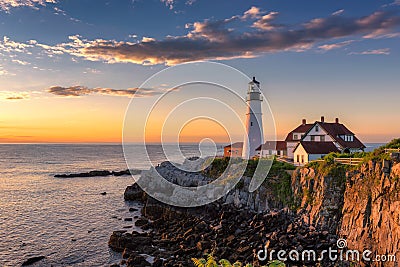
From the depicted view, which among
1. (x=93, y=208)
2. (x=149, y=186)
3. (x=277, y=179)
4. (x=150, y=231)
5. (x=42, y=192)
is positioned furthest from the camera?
(x=42, y=192)

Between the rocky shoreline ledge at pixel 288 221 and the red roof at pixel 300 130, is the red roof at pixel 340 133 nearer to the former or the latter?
the red roof at pixel 300 130

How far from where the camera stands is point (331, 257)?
59.7 feet

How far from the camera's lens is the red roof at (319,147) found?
32500 mm

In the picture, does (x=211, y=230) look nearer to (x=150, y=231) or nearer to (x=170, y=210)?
(x=150, y=231)

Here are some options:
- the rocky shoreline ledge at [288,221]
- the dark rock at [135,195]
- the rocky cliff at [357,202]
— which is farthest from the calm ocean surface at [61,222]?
the rocky cliff at [357,202]

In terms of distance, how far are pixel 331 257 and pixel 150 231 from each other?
1348 centimetres

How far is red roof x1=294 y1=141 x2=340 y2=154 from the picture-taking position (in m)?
32.5

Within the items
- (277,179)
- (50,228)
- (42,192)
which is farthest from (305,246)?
(42,192)

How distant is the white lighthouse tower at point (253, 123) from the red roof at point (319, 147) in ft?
32.3

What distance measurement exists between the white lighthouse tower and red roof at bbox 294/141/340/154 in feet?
32.3

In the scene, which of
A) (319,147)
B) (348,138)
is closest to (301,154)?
(319,147)

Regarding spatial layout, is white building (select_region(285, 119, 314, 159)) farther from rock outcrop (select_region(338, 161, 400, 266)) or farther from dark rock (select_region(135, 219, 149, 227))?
dark rock (select_region(135, 219, 149, 227))

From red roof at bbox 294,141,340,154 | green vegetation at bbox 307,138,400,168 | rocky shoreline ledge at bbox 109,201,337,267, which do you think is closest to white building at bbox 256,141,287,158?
red roof at bbox 294,141,340,154

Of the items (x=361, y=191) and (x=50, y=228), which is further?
(x=50, y=228)
